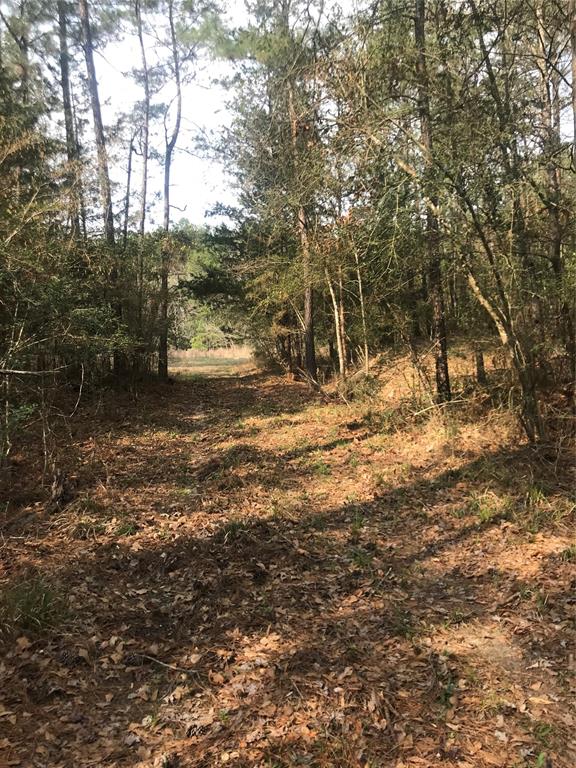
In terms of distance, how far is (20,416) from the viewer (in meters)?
5.87

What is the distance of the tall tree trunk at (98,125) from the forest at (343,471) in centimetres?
20

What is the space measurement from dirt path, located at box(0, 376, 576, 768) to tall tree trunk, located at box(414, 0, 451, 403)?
1485 millimetres

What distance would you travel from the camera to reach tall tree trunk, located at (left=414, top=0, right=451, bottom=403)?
6.65m

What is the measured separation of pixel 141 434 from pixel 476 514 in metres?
7.40

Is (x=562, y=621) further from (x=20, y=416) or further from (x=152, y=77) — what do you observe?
(x=152, y=77)

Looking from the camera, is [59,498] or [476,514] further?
[59,498]

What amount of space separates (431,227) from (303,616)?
5725 mm

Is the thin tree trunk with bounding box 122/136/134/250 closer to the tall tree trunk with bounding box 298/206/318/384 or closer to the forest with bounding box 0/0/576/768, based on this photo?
the forest with bounding box 0/0/576/768

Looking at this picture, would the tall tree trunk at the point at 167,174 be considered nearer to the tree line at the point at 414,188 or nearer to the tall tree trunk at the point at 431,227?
the tree line at the point at 414,188

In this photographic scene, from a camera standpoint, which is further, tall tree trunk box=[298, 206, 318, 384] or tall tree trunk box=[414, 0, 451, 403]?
tall tree trunk box=[298, 206, 318, 384]

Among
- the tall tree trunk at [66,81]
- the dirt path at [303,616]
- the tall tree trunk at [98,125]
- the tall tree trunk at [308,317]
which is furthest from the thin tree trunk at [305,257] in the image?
the tall tree trunk at [66,81]

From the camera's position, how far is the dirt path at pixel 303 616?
3.09m

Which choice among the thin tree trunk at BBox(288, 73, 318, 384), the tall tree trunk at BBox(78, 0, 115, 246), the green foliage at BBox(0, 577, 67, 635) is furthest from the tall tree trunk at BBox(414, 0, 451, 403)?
the tall tree trunk at BBox(78, 0, 115, 246)

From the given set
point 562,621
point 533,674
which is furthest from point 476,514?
point 533,674
